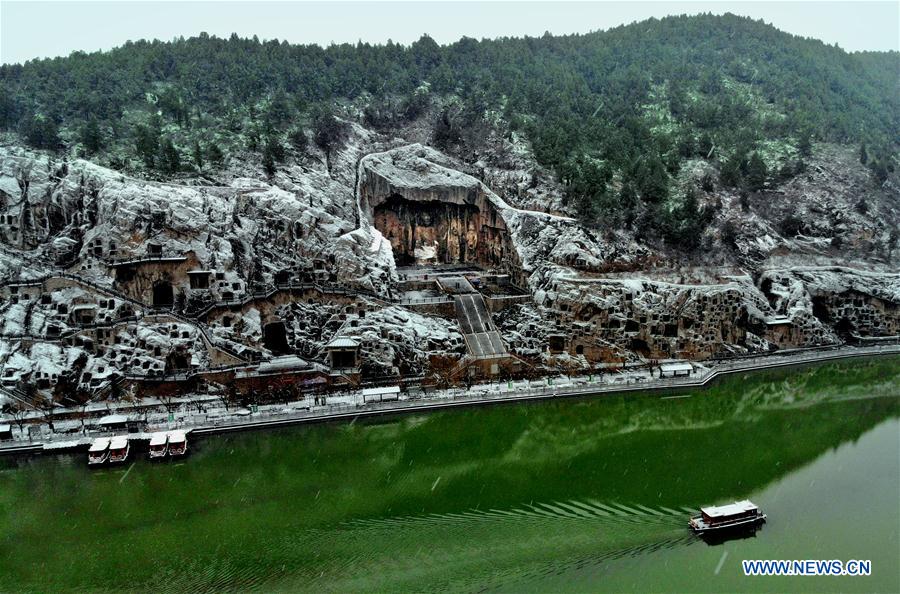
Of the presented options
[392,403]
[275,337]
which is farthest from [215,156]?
[392,403]

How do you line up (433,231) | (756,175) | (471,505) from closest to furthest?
(471,505) < (433,231) < (756,175)

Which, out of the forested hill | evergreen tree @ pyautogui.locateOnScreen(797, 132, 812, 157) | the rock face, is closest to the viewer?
the rock face

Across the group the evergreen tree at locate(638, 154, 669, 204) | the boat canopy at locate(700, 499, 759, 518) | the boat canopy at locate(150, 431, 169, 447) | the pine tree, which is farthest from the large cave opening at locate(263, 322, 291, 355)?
the pine tree

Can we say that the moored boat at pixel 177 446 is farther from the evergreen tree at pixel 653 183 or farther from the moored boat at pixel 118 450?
the evergreen tree at pixel 653 183

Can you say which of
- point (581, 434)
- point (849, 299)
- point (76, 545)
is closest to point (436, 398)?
point (581, 434)

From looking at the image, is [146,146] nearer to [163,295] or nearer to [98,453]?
[163,295]

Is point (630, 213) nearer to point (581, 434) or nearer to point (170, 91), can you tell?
point (581, 434)

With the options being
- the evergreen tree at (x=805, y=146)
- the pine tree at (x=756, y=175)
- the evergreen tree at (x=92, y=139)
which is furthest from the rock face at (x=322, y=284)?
the evergreen tree at (x=805, y=146)

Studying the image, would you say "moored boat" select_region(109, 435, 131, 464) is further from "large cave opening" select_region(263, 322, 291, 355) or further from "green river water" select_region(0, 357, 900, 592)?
"large cave opening" select_region(263, 322, 291, 355)
